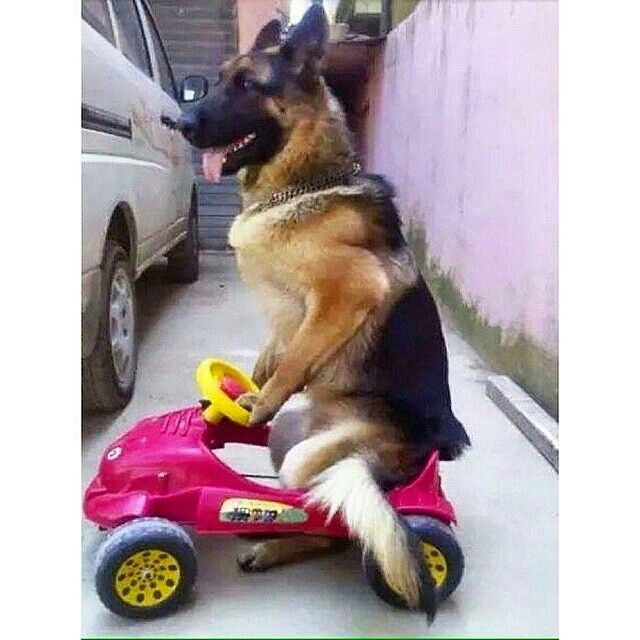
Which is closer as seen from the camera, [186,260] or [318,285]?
[318,285]

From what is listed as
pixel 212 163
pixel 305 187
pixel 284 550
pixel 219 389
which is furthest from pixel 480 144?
pixel 284 550

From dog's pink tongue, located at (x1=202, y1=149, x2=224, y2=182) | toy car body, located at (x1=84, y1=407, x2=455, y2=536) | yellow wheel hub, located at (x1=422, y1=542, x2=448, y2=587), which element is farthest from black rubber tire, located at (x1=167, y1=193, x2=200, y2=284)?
yellow wheel hub, located at (x1=422, y1=542, x2=448, y2=587)

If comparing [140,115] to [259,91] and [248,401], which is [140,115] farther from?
[248,401]

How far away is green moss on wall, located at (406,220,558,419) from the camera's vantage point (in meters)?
1.09

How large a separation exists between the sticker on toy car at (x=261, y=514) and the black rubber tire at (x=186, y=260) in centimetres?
32

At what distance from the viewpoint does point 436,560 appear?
97 centimetres

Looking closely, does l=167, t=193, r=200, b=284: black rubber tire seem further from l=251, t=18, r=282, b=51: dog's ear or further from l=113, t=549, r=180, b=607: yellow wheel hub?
l=113, t=549, r=180, b=607: yellow wheel hub

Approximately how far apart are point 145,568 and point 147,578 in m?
0.01

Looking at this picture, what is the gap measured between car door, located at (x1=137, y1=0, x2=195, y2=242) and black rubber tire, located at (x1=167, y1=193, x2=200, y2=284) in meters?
0.05

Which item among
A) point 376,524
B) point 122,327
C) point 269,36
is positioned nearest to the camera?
point 376,524
